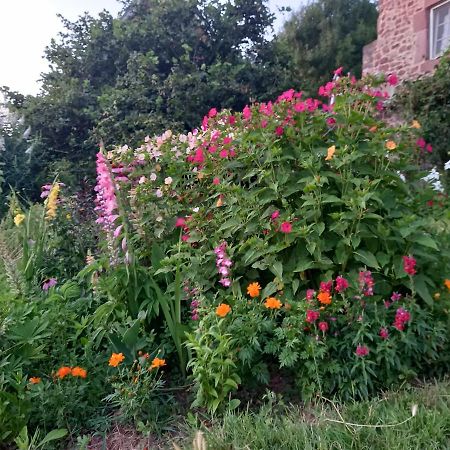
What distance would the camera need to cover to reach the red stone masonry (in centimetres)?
866

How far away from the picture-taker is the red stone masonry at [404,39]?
341 inches

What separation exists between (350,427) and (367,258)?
930mm

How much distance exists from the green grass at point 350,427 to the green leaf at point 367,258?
669mm

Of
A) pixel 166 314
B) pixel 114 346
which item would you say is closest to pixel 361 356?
pixel 166 314

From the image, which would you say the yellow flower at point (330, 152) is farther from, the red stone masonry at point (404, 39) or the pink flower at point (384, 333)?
the red stone masonry at point (404, 39)

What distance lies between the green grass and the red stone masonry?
7.65 metres

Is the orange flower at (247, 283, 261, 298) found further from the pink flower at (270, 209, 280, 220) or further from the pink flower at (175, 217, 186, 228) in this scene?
the pink flower at (175, 217, 186, 228)

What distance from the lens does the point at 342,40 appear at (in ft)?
69.5

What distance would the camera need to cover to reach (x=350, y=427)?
6.87 feet

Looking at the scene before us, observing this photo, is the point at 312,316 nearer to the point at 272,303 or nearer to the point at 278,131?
the point at 272,303

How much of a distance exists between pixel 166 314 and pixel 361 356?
1135 millimetres

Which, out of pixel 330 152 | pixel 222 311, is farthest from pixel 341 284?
pixel 330 152

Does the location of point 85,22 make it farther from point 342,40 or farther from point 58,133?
point 342,40

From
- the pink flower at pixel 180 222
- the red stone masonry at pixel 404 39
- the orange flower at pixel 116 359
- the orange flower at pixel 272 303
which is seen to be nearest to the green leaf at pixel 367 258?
the orange flower at pixel 272 303
